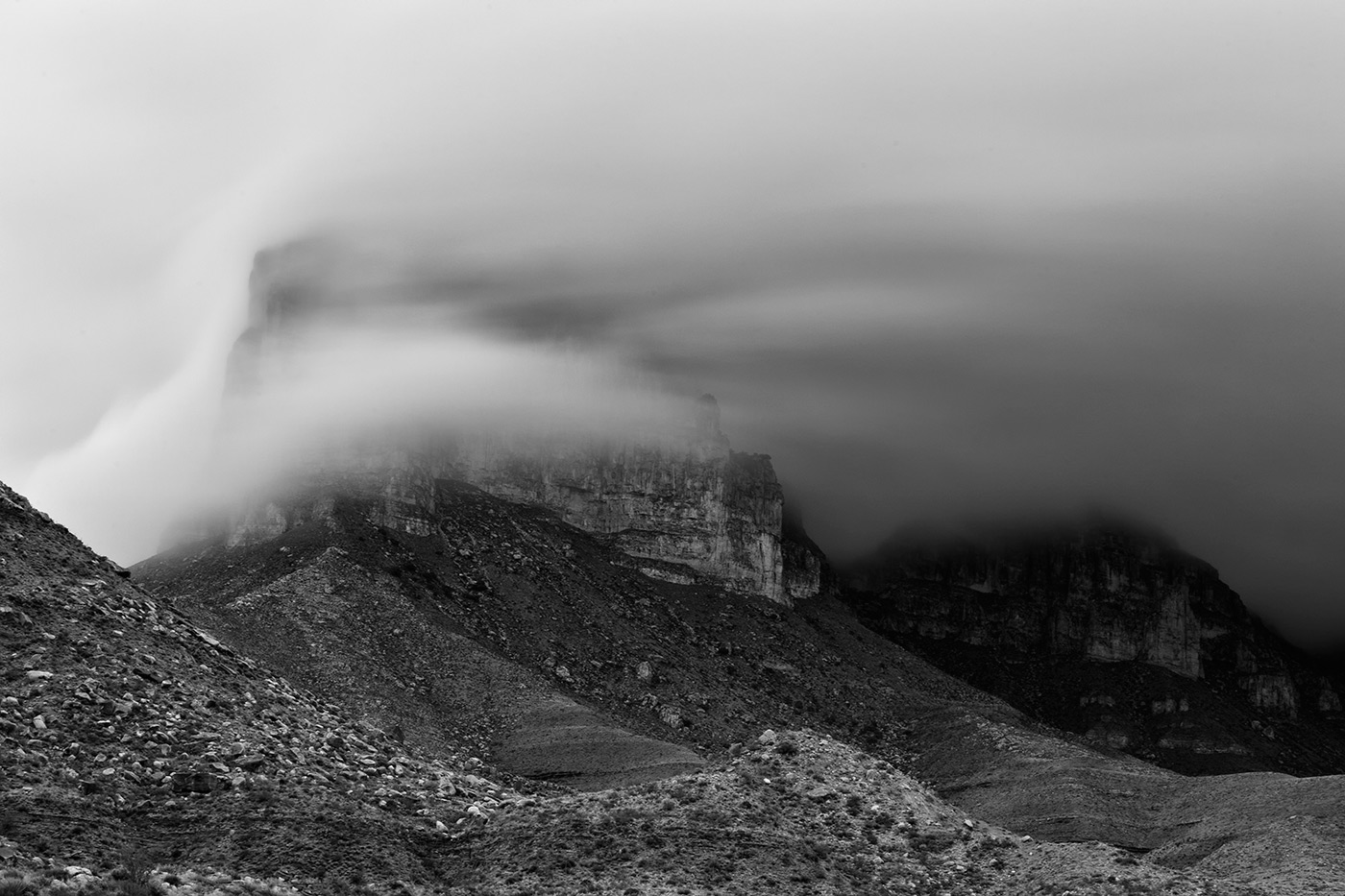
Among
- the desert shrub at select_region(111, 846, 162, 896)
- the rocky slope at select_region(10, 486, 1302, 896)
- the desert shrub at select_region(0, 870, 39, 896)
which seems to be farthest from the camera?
the rocky slope at select_region(10, 486, 1302, 896)

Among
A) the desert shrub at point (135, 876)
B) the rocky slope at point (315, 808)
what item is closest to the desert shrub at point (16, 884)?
the rocky slope at point (315, 808)

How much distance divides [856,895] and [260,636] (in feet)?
344

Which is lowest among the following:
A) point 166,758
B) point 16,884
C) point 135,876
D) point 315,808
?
point 16,884

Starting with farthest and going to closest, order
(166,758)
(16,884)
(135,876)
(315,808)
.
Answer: (166,758) < (315,808) < (135,876) < (16,884)

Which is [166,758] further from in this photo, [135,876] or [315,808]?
[135,876]

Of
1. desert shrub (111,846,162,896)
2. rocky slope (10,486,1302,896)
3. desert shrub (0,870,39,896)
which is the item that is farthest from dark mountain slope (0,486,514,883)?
desert shrub (0,870,39,896)

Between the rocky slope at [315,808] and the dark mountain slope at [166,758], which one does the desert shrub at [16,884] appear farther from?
the dark mountain slope at [166,758]

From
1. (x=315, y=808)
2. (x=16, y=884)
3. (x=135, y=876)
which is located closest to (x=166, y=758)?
(x=315, y=808)

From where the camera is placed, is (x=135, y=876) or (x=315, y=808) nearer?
(x=135, y=876)

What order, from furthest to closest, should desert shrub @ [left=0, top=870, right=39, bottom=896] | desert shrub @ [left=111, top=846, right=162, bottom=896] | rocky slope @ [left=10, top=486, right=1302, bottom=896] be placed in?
1. rocky slope @ [left=10, top=486, right=1302, bottom=896]
2. desert shrub @ [left=111, top=846, right=162, bottom=896]
3. desert shrub @ [left=0, top=870, right=39, bottom=896]

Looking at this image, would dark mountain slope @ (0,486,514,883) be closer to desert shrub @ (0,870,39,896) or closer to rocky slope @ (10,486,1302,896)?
rocky slope @ (10,486,1302,896)

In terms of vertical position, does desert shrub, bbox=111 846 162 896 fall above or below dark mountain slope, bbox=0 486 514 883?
below

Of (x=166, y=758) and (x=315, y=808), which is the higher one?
(x=166, y=758)

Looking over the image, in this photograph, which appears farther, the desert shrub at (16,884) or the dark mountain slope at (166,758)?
the dark mountain slope at (166,758)
